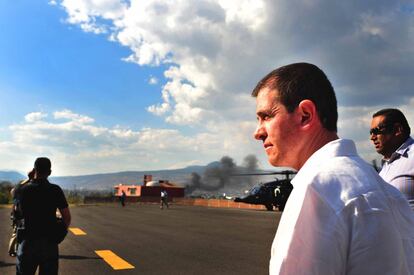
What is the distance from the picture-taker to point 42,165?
435 centimetres

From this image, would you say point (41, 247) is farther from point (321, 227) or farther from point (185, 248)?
point (185, 248)

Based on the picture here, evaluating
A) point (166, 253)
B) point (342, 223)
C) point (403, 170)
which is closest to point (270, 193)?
point (166, 253)

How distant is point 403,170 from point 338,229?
8.34ft

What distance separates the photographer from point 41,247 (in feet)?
14.4

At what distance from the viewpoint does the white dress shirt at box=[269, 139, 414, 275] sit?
950 mm

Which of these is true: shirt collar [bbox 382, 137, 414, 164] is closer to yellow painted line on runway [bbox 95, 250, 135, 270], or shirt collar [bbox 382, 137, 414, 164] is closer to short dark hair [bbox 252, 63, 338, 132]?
short dark hair [bbox 252, 63, 338, 132]

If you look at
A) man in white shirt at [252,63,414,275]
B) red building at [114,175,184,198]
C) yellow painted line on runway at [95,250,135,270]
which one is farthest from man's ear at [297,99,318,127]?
red building at [114,175,184,198]

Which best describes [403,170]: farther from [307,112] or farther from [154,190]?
Result: [154,190]

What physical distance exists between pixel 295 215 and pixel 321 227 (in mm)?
67

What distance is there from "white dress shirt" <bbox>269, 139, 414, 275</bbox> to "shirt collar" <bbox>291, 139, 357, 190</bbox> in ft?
0.12

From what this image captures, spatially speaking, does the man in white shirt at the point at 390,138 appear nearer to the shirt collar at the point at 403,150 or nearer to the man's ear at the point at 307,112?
the shirt collar at the point at 403,150

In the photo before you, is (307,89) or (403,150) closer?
(307,89)

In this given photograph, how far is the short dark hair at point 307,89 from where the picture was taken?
1218mm

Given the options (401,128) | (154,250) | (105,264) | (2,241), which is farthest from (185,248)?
(401,128)
